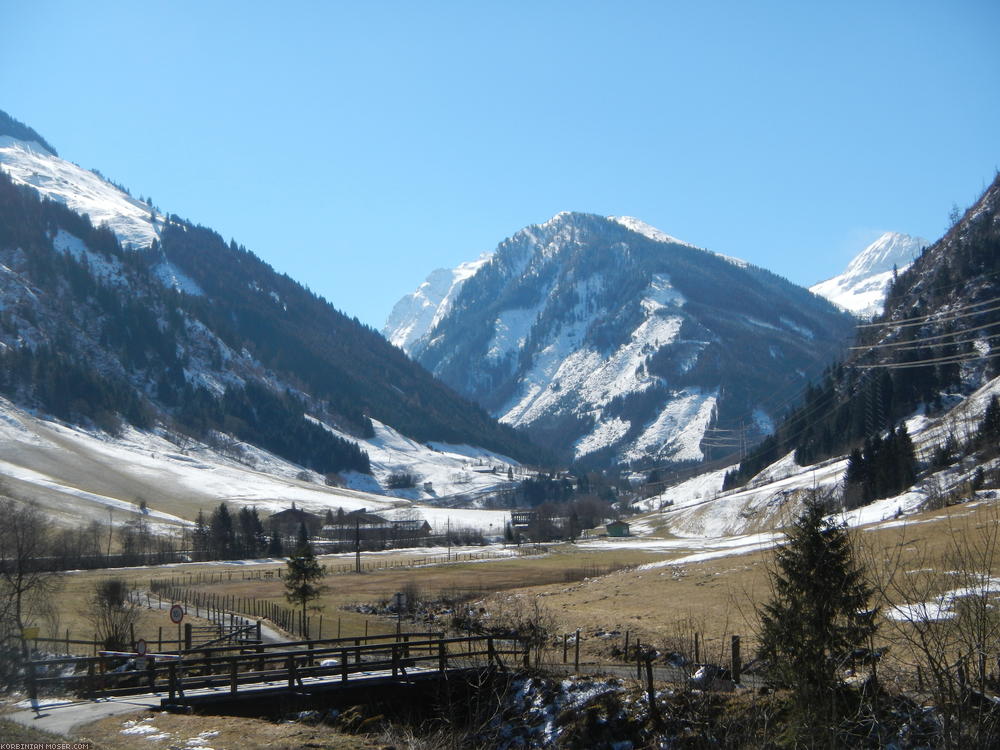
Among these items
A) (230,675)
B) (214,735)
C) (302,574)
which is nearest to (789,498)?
(302,574)

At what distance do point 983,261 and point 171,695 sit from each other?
705 feet

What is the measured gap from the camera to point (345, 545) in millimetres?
174875

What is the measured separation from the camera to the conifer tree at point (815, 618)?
798 inches

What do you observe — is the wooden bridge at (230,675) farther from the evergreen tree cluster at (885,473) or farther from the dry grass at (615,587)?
the evergreen tree cluster at (885,473)

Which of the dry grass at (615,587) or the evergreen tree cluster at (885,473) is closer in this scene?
the dry grass at (615,587)

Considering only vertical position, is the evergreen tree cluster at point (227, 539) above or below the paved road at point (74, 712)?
above

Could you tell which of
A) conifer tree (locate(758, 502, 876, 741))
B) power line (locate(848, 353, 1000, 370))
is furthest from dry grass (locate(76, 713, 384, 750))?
power line (locate(848, 353, 1000, 370))

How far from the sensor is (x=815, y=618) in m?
21.8

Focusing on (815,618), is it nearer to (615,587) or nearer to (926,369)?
(615,587)

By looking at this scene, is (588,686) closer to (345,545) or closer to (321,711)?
(321,711)

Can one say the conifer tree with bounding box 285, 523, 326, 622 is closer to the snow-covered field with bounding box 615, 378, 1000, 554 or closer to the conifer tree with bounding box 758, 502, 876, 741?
the conifer tree with bounding box 758, 502, 876, 741

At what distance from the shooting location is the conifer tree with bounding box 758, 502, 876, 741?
2028cm

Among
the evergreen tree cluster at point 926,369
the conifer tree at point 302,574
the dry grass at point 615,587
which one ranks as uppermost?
the evergreen tree cluster at point 926,369

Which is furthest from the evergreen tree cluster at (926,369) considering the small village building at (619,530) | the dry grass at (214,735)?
the dry grass at (214,735)
